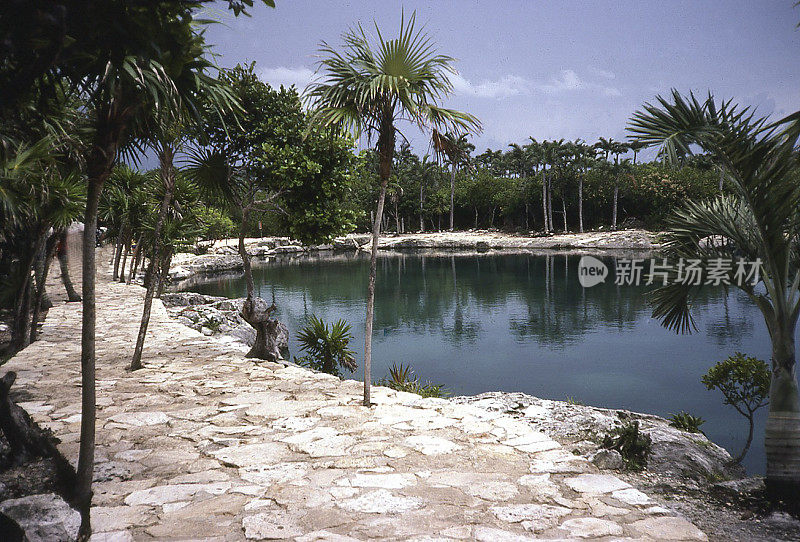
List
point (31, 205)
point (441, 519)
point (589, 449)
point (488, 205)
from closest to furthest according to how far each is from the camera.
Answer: point (441, 519) < point (589, 449) < point (31, 205) < point (488, 205)

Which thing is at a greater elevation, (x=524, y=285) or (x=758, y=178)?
(x=758, y=178)

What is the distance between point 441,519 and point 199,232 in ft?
29.1

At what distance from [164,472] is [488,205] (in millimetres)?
61294

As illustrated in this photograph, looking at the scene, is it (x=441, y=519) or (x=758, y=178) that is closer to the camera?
(x=441, y=519)

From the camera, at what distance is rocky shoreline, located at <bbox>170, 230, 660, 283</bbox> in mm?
41131

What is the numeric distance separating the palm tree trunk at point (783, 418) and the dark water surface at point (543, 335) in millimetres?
5434

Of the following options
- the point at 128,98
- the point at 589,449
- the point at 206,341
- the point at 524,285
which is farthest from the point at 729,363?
the point at 524,285

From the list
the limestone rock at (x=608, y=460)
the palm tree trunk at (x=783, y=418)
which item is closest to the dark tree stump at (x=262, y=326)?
the limestone rock at (x=608, y=460)

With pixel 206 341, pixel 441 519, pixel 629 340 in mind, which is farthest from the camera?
pixel 629 340

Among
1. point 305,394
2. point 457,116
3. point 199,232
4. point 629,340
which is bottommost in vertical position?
point 629,340

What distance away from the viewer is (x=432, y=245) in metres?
58.2

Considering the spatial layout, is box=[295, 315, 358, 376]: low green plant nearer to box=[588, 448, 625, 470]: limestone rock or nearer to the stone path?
the stone path

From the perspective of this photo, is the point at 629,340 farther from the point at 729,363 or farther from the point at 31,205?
the point at 31,205

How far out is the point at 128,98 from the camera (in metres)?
3.20
